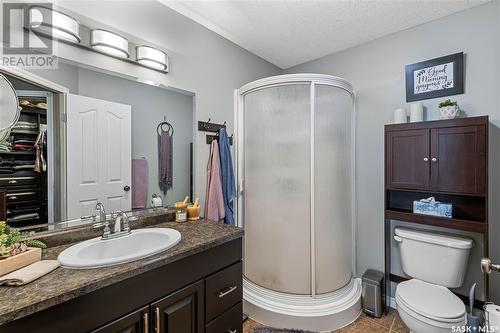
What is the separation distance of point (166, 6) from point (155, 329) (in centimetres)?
205

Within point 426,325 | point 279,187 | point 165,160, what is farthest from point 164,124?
point 426,325

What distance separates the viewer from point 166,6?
1.73m

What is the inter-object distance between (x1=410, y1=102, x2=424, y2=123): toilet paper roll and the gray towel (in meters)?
1.97

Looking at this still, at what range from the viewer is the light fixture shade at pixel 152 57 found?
61.7 inches

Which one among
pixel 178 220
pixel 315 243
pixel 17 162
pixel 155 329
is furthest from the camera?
pixel 315 243

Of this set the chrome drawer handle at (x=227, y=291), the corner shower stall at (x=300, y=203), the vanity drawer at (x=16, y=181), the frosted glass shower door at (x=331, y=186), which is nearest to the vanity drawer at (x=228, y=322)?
the chrome drawer handle at (x=227, y=291)

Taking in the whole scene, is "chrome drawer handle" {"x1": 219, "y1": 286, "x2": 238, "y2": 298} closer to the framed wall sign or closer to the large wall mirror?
the large wall mirror

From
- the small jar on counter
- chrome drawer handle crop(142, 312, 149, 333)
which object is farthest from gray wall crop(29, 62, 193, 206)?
chrome drawer handle crop(142, 312, 149, 333)

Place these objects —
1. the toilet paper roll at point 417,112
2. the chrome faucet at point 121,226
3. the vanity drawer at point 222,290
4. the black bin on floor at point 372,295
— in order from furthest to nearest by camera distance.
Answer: the black bin on floor at point 372,295
the toilet paper roll at point 417,112
the chrome faucet at point 121,226
the vanity drawer at point 222,290

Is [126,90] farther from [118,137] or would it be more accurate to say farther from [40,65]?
[40,65]

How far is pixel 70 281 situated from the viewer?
0.83 metres

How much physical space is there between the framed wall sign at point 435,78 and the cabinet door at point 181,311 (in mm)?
2268

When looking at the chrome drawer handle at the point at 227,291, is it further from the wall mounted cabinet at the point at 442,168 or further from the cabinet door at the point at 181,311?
the wall mounted cabinet at the point at 442,168

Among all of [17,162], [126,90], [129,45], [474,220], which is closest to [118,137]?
[126,90]
